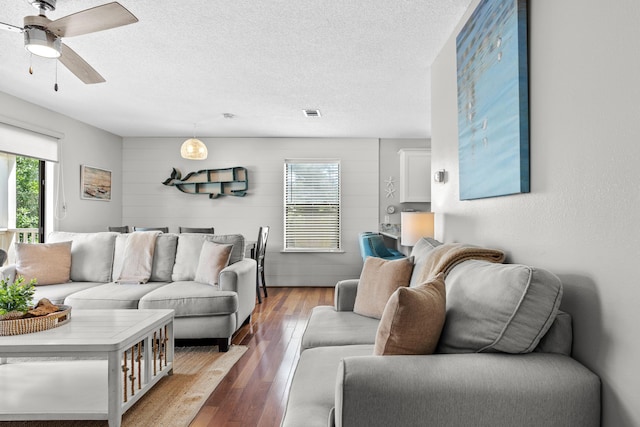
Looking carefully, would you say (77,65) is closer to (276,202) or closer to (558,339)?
(558,339)

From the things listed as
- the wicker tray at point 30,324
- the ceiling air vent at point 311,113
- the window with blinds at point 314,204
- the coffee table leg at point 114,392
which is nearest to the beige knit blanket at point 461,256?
the coffee table leg at point 114,392

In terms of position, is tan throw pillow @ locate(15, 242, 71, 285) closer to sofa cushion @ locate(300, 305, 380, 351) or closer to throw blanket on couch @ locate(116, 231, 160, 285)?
throw blanket on couch @ locate(116, 231, 160, 285)

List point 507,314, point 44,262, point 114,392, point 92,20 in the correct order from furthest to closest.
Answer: point 44,262, point 92,20, point 114,392, point 507,314

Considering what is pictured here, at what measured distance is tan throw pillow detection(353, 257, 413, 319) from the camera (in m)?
2.63

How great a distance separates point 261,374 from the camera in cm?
301

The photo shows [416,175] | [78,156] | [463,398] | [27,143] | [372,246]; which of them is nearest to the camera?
[463,398]

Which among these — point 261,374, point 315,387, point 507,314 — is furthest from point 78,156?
point 507,314

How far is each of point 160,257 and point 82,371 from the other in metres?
1.70

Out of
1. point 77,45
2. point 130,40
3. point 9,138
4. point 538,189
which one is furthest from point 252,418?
point 9,138

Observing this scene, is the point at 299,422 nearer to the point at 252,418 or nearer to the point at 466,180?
the point at 252,418

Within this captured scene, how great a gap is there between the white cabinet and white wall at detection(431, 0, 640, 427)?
4.44 metres

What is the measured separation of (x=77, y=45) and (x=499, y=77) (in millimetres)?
3131

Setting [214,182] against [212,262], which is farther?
[214,182]

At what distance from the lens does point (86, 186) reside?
579 centimetres
